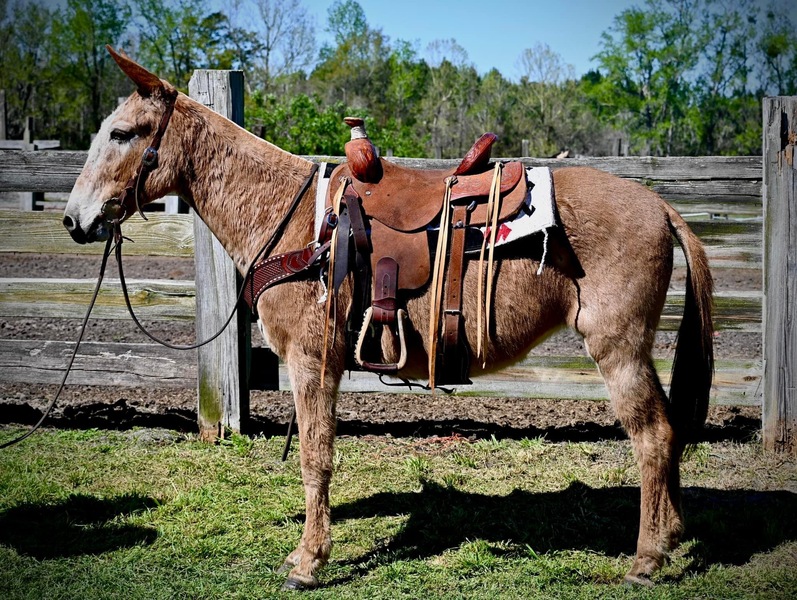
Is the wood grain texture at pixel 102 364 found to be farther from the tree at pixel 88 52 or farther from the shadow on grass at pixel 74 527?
the tree at pixel 88 52

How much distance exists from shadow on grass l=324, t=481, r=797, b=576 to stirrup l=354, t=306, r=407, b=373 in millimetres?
1021

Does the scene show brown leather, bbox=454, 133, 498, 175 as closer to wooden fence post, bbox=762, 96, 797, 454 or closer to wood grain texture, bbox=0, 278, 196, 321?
wooden fence post, bbox=762, 96, 797, 454

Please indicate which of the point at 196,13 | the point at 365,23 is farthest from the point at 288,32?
the point at 365,23

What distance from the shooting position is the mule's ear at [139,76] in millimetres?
3361

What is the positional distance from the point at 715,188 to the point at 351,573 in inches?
147

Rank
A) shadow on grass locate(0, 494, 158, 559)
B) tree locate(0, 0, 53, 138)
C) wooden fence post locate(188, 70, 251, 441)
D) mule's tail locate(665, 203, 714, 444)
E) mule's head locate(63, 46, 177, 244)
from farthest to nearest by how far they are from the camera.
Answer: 1. tree locate(0, 0, 53, 138)
2. wooden fence post locate(188, 70, 251, 441)
3. shadow on grass locate(0, 494, 158, 559)
4. mule's tail locate(665, 203, 714, 444)
5. mule's head locate(63, 46, 177, 244)

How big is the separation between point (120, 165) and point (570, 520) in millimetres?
A: 3103

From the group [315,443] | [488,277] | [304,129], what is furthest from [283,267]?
[304,129]

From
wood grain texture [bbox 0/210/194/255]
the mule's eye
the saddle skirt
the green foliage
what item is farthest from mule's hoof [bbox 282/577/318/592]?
the green foliage

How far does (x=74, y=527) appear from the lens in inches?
155

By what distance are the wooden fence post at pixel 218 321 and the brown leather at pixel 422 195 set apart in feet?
6.13

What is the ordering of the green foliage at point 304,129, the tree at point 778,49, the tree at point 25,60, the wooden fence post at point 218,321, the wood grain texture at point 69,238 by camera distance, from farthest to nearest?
the tree at point 25,60 → the tree at point 778,49 → the green foliage at point 304,129 → the wood grain texture at point 69,238 → the wooden fence post at point 218,321

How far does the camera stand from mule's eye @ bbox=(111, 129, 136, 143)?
343 cm

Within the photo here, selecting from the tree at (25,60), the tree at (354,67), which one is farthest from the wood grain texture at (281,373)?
the tree at (354,67)
